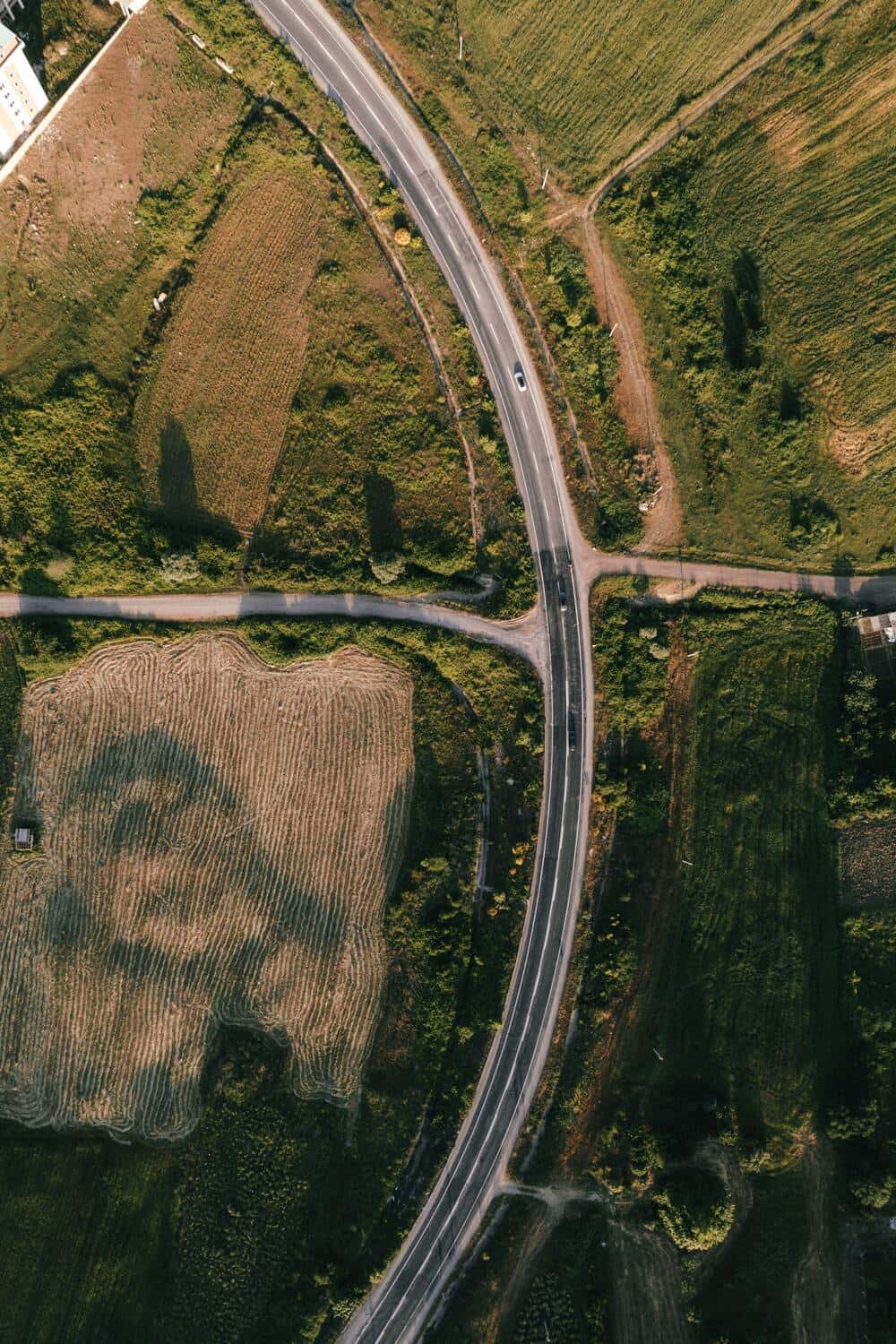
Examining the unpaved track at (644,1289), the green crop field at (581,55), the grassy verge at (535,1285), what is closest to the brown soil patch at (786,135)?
the green crop field at (581,55)

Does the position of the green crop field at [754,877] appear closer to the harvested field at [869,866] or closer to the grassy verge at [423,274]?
the harvested field at [869,866]

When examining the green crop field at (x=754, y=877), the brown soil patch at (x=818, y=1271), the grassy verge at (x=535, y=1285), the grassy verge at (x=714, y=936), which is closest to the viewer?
the brown soil patch at (x=818, y=1271)

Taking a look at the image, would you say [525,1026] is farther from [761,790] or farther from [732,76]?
[732,76]

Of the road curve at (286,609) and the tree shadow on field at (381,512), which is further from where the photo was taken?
the tree shadow on field at (381,512)

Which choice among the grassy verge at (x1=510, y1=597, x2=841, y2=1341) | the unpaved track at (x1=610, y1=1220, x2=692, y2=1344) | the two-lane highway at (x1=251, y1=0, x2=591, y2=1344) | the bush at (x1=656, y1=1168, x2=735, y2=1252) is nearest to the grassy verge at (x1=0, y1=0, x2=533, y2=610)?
the two-lane highway at (x1=251, y1=0, x2=591, y2=1344)

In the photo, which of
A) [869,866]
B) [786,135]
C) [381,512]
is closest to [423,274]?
[381,512]

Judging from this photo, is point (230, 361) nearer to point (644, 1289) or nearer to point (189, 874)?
point (189, 874)
